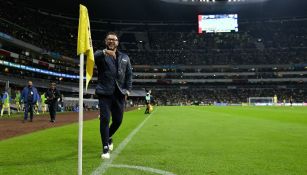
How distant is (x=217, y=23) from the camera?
8119 cm

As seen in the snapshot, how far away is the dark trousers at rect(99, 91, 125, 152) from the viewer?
256 inches

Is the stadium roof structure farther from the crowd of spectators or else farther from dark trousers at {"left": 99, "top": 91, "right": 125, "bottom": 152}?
dark trousers at {"left": 99, "top": 91, "right": 125, "bottom": 152}

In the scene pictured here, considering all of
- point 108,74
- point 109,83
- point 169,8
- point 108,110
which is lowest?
point 108,110

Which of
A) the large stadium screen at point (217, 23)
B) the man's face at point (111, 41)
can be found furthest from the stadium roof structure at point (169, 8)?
the man's face at point (111, 41)

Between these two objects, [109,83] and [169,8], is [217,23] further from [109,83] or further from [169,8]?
[109,83]

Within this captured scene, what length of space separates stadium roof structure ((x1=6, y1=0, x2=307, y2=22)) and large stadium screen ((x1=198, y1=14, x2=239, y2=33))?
7.04ft

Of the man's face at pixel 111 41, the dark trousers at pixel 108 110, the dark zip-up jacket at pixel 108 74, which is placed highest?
the man's face at pixel 111 41

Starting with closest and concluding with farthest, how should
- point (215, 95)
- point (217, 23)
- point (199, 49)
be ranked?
point (217, 23), point (215, 95), point (199, 49)

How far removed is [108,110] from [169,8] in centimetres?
7719

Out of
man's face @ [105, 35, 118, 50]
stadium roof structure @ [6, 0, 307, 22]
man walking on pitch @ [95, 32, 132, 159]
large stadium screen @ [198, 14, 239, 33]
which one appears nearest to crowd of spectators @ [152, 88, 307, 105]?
large stadium screen @ [198, 14, 239, 33]

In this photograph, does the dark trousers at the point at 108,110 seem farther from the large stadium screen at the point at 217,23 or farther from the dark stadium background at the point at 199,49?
the large stadium screen at the point at 217,23

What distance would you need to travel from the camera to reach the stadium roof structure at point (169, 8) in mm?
71625

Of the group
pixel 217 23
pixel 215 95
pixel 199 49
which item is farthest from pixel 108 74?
pixel 199 49

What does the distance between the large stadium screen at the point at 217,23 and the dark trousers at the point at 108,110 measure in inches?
3002
